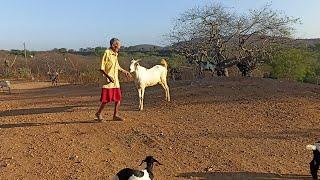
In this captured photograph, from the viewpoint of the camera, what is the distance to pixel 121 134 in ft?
28.7

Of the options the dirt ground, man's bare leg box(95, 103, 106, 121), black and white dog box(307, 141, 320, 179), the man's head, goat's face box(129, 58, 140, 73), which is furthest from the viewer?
goat's face box(129, 58, 140, 73)

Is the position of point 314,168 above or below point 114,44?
below

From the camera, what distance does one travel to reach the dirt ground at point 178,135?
707cm

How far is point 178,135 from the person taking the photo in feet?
28.6

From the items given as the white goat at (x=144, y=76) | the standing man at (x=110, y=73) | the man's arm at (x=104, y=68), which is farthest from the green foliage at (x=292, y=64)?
the man's arm at (x=104, y=68)

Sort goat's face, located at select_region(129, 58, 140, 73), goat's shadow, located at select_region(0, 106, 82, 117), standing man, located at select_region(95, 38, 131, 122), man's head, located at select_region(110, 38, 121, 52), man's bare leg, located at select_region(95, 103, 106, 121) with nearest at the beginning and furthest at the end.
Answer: man's head, located at select_region(110, 38, 121, 52) → standing man, located at select_region(95, 38, 131, 122) → man's bare leg, located at select_region(95, 103, 106, 121) → goat's face, located at select_region(129, 58, 140, 73) → goat's shadow, located at select_region(0, 106, 82, 117)

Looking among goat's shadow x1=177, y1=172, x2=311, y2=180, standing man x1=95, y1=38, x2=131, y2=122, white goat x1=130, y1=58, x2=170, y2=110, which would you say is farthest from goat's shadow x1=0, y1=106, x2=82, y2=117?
goat's shadow x1=177, y1=172, x2=311, y2=180

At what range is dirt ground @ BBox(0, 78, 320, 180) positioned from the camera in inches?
278

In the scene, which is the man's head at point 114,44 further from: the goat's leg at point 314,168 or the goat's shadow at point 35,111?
the goat's leg at point 314,168

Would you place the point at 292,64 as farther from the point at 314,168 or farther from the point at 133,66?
the point at 314,168

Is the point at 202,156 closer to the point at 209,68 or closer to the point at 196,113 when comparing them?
the point at 196,113

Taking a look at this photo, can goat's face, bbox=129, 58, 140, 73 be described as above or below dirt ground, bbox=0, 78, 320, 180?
above

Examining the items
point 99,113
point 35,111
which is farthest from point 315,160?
point 35,111

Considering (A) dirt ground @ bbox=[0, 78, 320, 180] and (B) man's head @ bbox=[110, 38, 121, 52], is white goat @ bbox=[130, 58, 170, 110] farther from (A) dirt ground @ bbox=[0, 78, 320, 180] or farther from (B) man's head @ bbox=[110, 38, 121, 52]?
(B) man's head @ bbox=[110, 38, 121, 52]
